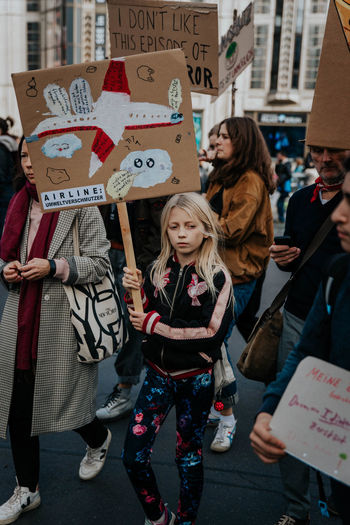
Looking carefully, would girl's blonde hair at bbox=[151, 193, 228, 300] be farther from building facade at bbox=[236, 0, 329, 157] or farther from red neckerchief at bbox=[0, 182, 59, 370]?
building facade at bbox=[236, 0, 329, 157]

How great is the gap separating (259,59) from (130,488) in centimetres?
2810

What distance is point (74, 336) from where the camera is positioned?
261cm

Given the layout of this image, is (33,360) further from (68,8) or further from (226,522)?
(68,8)

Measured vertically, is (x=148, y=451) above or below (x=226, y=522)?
above

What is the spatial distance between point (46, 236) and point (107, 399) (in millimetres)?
1578

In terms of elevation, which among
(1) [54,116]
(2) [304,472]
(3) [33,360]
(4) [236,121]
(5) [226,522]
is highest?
(1) [54,116]

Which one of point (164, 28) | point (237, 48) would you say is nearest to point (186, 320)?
point (164, 28)

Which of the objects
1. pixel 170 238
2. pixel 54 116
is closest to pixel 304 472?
pixel 170 238

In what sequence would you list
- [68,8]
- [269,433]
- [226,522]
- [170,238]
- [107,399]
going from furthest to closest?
[68,8]
[107,399]
[226,522]
[170,238]
[269,433]

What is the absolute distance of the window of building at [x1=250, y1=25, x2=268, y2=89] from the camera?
2767 cm

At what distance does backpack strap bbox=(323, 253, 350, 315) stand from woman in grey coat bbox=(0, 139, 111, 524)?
53.3 inches

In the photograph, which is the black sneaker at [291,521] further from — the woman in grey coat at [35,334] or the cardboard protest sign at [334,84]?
the cardboard protest sign at [334,84]

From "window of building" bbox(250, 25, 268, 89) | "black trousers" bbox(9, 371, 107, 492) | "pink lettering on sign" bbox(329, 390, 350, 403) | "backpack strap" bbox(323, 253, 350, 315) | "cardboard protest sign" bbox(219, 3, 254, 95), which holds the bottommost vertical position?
"window of building" bbox(250, 25, 268, 89)

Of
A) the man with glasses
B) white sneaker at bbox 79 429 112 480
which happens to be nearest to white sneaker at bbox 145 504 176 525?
the man with glasses
